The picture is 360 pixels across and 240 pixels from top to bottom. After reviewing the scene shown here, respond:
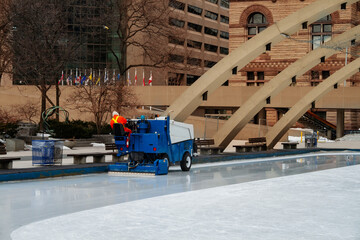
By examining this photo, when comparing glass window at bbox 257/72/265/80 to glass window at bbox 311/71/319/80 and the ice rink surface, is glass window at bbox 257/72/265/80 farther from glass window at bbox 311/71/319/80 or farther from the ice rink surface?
the ice rink surface

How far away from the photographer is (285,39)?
68.8 m

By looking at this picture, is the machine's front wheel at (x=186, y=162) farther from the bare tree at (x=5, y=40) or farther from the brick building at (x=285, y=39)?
the brick building at (x=285, y=39)

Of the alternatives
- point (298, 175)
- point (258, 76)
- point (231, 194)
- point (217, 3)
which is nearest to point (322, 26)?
point (258, 76)

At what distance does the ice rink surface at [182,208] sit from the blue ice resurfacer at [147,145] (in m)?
0.74

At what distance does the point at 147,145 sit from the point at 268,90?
39.9 ft

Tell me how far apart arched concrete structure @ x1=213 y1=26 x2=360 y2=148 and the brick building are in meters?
37.7

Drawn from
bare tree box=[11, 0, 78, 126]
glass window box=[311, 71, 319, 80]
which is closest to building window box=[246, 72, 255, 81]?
glass window box=[311, 71, 319, 80]

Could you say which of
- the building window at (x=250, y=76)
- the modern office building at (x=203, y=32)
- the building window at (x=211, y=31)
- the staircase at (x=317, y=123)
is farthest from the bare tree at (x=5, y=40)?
the building window at (x=211, y=31)

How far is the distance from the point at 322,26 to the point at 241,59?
4767 centimetres

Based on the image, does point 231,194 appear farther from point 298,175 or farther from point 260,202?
point 298,175

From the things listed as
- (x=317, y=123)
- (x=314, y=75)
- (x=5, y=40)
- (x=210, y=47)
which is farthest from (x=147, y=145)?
(x=210, y=47)

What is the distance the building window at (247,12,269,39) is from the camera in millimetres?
70312

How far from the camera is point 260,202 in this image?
11719mm

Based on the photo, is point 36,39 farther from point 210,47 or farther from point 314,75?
point 210,47
